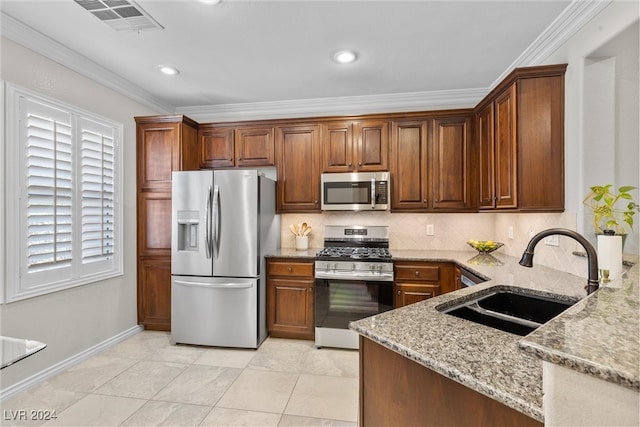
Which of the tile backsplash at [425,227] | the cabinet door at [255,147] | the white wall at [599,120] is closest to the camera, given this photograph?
the white wall at [599,120]

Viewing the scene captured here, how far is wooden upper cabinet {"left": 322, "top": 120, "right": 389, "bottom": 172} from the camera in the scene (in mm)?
3361

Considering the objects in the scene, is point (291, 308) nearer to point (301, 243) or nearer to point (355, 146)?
point (301, 243)

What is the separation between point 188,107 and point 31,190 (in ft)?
6.88

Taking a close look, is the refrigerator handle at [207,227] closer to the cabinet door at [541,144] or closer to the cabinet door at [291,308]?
the cabinet door at [291,308]

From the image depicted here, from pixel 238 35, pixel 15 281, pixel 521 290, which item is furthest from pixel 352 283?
pixel 15 281

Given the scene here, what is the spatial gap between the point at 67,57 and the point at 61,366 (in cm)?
258

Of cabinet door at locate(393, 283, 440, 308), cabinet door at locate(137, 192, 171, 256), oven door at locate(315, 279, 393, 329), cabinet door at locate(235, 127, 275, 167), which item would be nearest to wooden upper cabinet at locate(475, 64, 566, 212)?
cabinet door at locate(393, 283, 440, 308)

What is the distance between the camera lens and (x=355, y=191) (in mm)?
3340

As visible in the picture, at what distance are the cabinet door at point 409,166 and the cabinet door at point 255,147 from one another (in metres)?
1.40

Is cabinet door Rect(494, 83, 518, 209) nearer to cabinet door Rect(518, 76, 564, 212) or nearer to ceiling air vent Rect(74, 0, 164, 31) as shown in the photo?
cabinet door Rect(518, 76, 564, 212)

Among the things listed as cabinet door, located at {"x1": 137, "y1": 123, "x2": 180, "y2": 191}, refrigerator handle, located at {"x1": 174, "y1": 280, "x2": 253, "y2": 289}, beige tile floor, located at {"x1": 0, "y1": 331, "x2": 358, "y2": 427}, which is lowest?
beige tile floor, located at {"x1": 0, "y1": 331, "x2": 358, "y2": 427}

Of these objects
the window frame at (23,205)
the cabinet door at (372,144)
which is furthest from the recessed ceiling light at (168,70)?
the cabinet door at (372,144)

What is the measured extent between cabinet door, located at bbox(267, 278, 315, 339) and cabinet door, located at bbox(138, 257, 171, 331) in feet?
3.81

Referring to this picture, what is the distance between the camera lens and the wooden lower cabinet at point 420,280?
2934 mm
